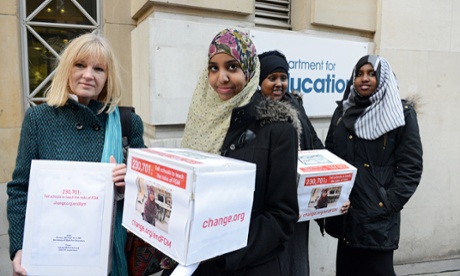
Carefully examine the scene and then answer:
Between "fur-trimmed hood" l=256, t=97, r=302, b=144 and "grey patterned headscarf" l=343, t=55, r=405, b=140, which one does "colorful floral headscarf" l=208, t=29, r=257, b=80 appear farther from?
"grey patterned headscarf" l=343, t=55, r=405, b=140

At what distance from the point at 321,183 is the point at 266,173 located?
2.20 ft

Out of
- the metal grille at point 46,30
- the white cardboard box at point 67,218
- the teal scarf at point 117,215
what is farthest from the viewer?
the metal grille at point 46,30

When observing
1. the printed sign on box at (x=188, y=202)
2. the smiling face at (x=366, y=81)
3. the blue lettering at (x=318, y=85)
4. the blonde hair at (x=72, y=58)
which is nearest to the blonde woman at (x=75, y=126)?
the blonde hair at (x=72, y=58)

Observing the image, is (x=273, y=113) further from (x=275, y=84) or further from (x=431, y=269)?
(x=431, y=269)

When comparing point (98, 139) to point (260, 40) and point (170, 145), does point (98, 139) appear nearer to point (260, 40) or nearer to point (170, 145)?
point (170, 145)

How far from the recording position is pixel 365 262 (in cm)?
255

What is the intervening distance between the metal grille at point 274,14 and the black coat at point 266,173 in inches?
88.7

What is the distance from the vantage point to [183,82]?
2957mm

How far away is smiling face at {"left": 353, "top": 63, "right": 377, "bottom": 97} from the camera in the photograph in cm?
254

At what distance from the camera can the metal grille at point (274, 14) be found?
3.59 m

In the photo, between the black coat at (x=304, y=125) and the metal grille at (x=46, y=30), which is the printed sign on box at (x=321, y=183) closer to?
the black coat at (x=304, y=125)

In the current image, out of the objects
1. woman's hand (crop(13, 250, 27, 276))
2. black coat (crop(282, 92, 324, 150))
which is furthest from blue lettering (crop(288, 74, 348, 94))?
woman's hand (crop(13, 250, 27, 276))

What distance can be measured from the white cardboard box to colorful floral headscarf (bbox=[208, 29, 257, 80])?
28.9 inches

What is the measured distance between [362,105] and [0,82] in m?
2.86
